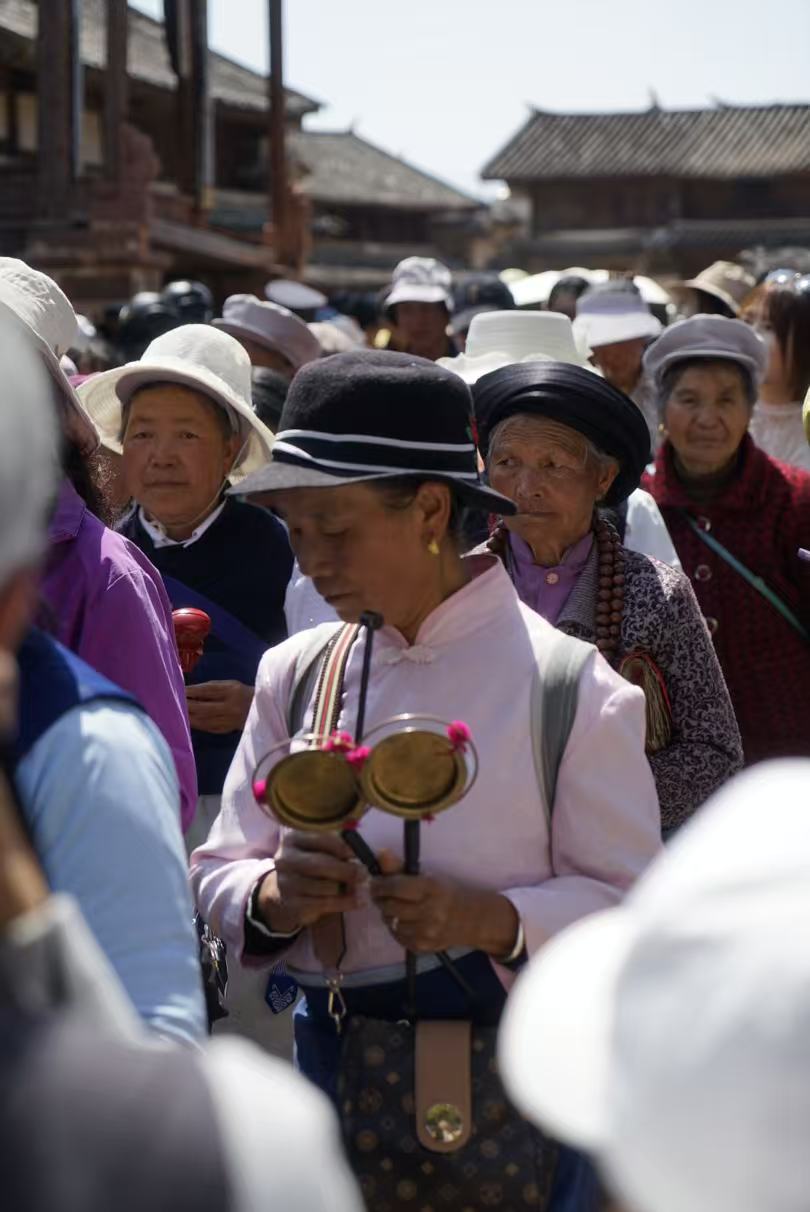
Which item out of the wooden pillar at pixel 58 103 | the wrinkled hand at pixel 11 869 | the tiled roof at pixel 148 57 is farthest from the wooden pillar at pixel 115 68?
the wrinkled hand at pixel 11 869

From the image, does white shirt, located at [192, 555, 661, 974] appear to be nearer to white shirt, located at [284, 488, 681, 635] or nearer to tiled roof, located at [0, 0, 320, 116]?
white shirt, located at [284, 488, 681, 635]

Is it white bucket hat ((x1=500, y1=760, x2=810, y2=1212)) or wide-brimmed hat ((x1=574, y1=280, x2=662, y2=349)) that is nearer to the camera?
white bucket hat ((x1=500, y1=760, x2=810, y2=1212))

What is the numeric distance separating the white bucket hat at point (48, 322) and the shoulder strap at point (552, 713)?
1018 mm

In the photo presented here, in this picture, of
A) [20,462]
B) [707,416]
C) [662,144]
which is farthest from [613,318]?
[662,144]

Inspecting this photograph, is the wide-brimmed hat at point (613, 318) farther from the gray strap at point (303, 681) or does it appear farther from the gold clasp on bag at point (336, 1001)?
the gold clasp on bag at point (336, 1001)

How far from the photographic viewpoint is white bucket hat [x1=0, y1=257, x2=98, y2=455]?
323cm

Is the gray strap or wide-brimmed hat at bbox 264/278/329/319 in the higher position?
wide-brimmed hat at bbox 264/278/329/319

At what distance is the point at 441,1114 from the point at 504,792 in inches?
17.8

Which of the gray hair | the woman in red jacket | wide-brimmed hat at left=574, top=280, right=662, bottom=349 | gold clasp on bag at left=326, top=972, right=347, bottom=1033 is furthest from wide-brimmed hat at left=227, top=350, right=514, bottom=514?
wide-brimmed hat at left=574, top=280, right=662, bottom=349

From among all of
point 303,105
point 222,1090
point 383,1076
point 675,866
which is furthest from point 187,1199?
point 303,105

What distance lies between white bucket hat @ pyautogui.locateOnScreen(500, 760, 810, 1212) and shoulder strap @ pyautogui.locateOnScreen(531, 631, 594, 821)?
1245 mm

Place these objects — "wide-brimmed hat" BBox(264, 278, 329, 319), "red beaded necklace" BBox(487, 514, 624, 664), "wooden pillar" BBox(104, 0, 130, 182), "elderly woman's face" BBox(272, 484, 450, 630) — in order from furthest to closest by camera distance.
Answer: "wooden pillar" BBox(104, 0, 130, 182) → "wide-brimmed hat" BBox(264, 278, 329, 319) → "red beaded necklace" BBox(487, 514, 624, 664) → "elderly woman's face" BBox(272, 484, 450, 630)

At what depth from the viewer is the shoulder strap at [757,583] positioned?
15.9 ft

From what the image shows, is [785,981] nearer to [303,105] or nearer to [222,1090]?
[222,1090]
